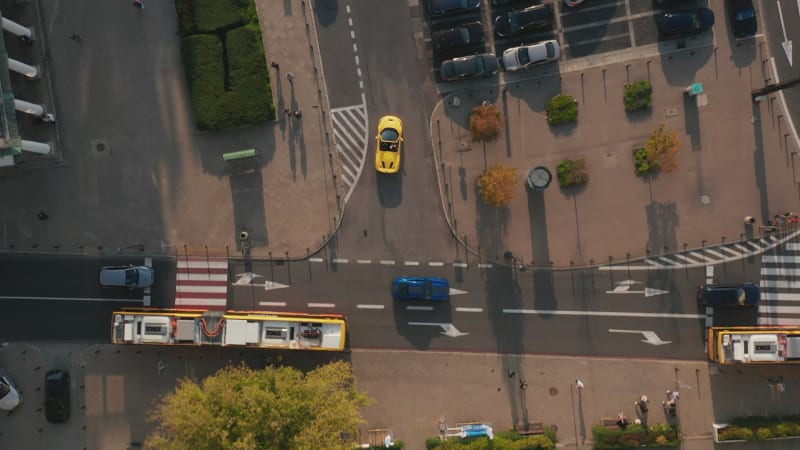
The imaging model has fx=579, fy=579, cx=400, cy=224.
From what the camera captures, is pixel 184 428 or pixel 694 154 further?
pixel 694 154

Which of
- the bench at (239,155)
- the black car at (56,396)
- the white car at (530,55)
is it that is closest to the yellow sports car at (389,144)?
the bench at (239,155)

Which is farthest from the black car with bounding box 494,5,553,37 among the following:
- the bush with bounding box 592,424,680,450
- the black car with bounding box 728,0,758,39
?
the bush with bounding box 592,424,680,450

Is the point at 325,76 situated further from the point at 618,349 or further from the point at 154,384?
the point at 618,349

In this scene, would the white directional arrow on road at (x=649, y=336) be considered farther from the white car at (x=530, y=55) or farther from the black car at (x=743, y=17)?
the black car at (x=743, y=17)

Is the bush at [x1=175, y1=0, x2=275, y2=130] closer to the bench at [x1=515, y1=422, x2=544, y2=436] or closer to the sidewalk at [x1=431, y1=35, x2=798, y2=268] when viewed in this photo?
the sidewalk at [x1=431, y1=35, x2=798, y2=268]

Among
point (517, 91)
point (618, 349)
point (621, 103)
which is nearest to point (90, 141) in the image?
point (517, 91)

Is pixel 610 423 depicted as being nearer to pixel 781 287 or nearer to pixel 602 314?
pixel 602 314
